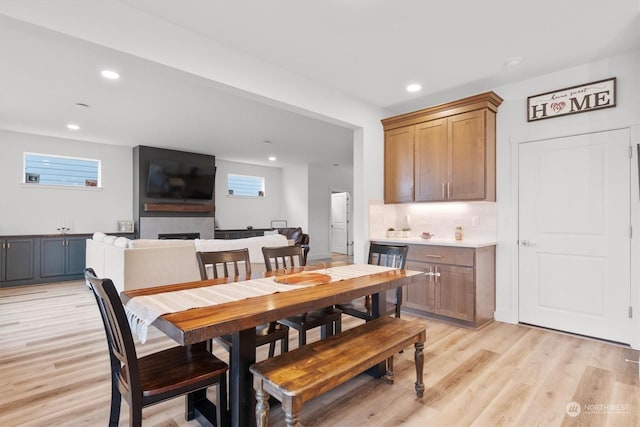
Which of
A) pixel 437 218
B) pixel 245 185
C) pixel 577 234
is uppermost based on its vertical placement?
pixel 245 185

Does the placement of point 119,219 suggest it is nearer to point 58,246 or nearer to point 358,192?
point 58,246

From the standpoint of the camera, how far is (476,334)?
10.7 ft

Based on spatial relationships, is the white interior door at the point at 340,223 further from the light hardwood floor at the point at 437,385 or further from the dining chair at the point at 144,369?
the dining chair at the point at 144,369

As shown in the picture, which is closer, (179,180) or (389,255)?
(389,255)

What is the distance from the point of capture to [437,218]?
425cm

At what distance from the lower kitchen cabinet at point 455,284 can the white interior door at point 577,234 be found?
1.23 feet

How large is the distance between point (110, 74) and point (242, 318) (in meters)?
3.31

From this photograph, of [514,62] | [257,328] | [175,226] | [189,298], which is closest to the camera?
[189,298]

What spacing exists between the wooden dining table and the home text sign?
273 cm

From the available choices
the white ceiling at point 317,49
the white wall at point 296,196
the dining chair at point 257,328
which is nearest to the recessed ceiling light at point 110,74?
the white ceiling at point 317,49

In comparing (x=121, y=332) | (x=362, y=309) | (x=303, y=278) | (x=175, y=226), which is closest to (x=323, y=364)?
(x=303, y=278)

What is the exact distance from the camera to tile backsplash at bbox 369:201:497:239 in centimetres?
384

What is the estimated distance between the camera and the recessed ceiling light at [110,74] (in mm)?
3337

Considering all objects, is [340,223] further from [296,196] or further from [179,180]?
[179,180]
